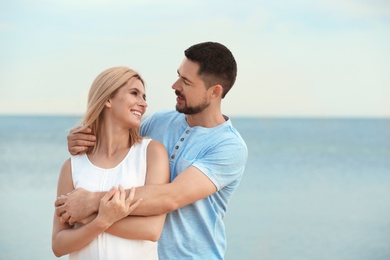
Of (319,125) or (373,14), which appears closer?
(373,14)

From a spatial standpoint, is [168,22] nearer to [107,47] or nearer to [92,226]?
[107,47]

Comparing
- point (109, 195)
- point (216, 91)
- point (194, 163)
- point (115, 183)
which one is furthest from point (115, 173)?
point (216, 91)

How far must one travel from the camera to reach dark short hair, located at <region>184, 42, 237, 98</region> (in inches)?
110

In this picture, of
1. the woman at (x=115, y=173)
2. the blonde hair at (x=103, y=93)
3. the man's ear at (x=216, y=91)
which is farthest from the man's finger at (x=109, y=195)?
the man's ear at (x=216, y=91)

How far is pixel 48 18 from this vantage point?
1903 centimetres

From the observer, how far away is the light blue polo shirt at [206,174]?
8.66 feet

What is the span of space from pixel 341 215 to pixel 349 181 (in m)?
3.93

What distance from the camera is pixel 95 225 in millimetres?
2404

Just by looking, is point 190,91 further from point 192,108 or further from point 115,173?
point 115,173

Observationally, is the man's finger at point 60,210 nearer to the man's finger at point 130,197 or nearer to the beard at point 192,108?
the man's finger at point 130,197

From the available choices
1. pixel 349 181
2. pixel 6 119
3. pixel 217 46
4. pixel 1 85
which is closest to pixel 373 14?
pixel 349 181

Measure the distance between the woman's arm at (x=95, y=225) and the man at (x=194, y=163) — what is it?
0.04 meters

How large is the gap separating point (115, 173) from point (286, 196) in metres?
10.9

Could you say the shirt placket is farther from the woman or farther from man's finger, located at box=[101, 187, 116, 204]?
man's finger, located at box=[101, 187, 116, 204]
